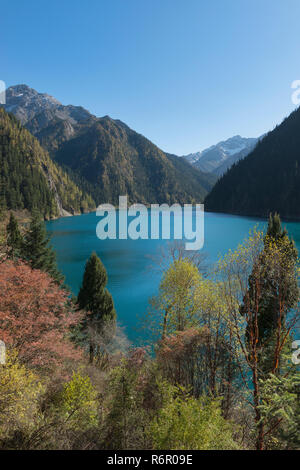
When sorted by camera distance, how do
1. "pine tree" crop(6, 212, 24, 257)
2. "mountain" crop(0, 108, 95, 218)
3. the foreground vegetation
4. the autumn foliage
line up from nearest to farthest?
the foreground vegetation < the autumn foliage < "pine tree" crop(6, 212, 24, 257) < "mountain" crop(0, 108, 95, 218)

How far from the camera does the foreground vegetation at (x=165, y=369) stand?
7473 millimetres

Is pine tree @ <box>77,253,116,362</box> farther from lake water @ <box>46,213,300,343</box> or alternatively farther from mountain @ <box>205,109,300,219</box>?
mountain @ <box>205,109,300,219</box>

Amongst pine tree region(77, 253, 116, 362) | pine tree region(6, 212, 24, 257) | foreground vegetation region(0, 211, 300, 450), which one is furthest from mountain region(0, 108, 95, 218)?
foreground vegetation region(0, 211, 300, 450)

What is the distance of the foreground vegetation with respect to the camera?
7.47 metres

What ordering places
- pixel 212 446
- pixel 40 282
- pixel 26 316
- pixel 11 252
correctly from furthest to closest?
pixel 11 252 < pixel 40 282 < pixel 26 316 < pixel 212 446

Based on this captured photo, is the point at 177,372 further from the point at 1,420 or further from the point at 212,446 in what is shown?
the point at 1,420

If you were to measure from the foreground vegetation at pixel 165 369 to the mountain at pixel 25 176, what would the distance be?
3531 inches

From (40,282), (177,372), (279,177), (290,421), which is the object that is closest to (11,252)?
(40,282)

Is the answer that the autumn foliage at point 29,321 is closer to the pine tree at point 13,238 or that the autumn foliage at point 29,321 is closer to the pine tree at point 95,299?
the pine tree at point 95,299

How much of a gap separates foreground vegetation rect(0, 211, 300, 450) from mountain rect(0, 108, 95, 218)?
89.7 m

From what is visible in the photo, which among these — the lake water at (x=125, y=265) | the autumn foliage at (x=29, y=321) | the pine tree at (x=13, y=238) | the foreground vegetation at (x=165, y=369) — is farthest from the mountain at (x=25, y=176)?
the foreground vegetation at (x=165, y=369)

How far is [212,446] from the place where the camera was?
23.0 ft

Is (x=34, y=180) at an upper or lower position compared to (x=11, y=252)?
upper

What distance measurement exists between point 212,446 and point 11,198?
357ft
